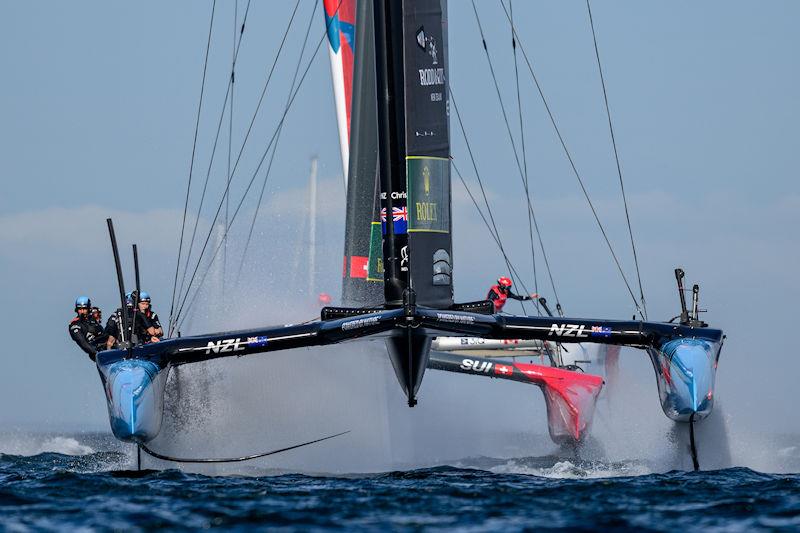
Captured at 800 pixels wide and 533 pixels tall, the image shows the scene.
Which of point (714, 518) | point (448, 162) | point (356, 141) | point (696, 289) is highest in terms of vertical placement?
point (356, 141)

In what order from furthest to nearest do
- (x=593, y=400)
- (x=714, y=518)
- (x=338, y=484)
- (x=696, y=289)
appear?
(x=593, y=400) → (x=696, y=289) → (x=338, y=484) → (x=714, y=518)

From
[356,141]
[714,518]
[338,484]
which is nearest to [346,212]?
[356,141]

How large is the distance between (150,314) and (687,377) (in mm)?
5040

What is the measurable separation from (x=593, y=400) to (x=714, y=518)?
23.4 feet

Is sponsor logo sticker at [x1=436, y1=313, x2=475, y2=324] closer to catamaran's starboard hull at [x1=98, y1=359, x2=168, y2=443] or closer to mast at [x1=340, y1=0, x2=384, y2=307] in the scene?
catamaran's starboard hull at [x1=98, y1=359, x2=168, y2=443]

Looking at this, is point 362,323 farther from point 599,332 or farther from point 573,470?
point 573,470

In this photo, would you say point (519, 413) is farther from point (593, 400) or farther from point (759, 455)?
point (759, 455)

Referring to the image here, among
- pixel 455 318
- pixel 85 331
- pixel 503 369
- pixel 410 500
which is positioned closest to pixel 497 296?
pixel 503 369

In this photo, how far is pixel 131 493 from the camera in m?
7.11

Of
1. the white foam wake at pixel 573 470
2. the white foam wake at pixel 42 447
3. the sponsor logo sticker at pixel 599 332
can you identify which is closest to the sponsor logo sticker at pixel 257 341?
the white foam wake at pixel 573 470

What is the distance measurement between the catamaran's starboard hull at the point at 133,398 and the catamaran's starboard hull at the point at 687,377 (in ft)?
11.0

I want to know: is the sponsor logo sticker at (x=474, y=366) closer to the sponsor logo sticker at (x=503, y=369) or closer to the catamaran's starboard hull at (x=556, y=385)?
the catamaran's starboard hull at (x=556, y=385)

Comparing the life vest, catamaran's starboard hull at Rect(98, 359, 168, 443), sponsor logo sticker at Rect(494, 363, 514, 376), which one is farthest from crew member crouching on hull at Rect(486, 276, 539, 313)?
catamaran's starboard hull at Rect(98, 359, 168, 443)

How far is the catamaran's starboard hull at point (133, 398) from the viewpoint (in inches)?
328
